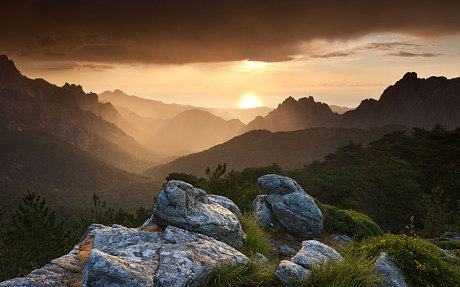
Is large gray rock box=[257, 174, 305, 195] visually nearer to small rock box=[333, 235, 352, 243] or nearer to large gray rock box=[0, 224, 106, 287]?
small rock box=[333, 235, 352, 243]

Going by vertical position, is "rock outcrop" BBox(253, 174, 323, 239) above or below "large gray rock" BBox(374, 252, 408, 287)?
below

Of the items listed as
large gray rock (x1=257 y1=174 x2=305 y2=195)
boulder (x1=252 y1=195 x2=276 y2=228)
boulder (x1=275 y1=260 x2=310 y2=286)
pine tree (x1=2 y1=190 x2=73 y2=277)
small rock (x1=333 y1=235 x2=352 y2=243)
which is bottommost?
pine tree (x1=2 y1=190 x2=73 y2=277)

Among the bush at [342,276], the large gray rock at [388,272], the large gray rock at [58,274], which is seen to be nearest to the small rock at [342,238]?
the large gray rock at [388,272]

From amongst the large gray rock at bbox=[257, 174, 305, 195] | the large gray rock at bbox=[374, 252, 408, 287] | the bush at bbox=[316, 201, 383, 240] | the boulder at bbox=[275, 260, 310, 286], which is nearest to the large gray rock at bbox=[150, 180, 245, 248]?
the boulder at bbox=[275, 260, 310, 286]

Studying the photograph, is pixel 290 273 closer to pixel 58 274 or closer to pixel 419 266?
pixel 419 266

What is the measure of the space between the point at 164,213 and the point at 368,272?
597 cm

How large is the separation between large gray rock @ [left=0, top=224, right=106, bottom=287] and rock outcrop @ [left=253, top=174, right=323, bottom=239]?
29.8ft

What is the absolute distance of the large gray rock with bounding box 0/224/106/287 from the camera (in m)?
5.03

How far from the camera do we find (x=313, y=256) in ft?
21.5

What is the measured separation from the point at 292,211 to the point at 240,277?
8951mm

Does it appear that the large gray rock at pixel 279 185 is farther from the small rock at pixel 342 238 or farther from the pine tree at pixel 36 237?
the pine tree at pixel 36 237

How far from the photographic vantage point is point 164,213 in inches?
307

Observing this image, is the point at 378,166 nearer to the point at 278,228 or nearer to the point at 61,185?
the point at 278,228

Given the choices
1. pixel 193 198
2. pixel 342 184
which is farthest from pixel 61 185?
pixel 193 198
